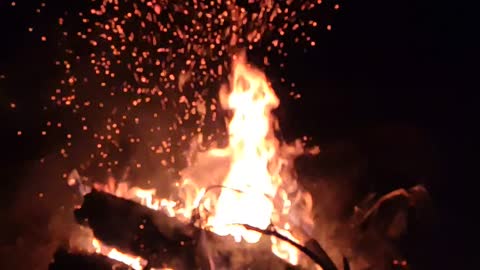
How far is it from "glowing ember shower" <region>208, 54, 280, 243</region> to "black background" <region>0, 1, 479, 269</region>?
0.81 metres

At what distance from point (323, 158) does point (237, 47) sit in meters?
1.13

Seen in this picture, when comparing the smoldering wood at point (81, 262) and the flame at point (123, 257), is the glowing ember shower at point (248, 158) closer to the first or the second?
the flame at point (123, 257)

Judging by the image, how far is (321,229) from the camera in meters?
5.07

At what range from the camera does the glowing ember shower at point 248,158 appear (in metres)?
4.61

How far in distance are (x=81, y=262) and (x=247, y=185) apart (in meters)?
1.35

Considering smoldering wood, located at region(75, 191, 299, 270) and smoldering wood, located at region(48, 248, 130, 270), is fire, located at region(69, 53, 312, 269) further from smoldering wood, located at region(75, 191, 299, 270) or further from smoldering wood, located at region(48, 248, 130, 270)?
smoldering wood, located at region(48, 248, 130, 270)

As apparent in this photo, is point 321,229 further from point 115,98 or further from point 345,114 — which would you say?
point 115,98

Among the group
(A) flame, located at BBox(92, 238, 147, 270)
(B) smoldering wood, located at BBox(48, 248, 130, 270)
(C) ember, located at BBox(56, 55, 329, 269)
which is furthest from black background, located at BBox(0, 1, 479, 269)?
(B) smoldering wood, located at BBox(48, 248, 130, 270)

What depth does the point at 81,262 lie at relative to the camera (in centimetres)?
389

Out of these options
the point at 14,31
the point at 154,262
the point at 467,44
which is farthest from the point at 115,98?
the point at 467,44

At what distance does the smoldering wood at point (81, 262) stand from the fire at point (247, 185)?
0.92ft

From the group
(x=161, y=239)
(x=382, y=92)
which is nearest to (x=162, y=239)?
(x=161, y=239)

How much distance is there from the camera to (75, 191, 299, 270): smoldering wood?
401 centimetres

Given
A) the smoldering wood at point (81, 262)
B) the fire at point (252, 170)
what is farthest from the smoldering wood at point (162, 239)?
the smoldering wood at point (81, 262)
